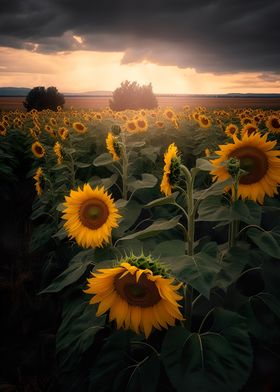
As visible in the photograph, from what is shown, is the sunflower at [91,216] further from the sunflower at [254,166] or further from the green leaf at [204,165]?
the sunflower at [254,166]

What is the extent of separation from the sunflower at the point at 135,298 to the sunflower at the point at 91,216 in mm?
614

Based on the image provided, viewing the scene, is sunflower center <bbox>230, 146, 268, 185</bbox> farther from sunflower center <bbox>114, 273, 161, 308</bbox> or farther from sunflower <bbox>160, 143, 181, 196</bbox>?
sunflower center <bbox>114, 273, 161, 308</bbox>

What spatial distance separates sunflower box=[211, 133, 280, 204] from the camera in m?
2.18

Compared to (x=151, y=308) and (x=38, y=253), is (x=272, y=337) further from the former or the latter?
(x=38, y=253)

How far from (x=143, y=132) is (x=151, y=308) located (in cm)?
468

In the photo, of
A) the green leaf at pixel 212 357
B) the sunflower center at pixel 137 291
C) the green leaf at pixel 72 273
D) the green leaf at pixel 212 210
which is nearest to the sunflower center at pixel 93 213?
the green leaf at pixel 72 273

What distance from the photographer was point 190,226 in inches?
82.8

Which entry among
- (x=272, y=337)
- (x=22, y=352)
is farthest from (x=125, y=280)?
(x=22, y=352)

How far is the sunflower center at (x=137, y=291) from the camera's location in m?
1.72

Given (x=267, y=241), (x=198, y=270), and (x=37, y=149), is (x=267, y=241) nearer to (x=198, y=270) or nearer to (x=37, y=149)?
(x=198, y=270)

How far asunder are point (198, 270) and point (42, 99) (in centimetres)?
4397

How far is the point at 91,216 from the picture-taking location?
8.24 ft

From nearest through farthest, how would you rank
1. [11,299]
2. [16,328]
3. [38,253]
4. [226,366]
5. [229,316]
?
[226,366], [229,316], [16,328], [11,299], [38,253]

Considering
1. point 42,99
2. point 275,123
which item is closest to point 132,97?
point 42,99
